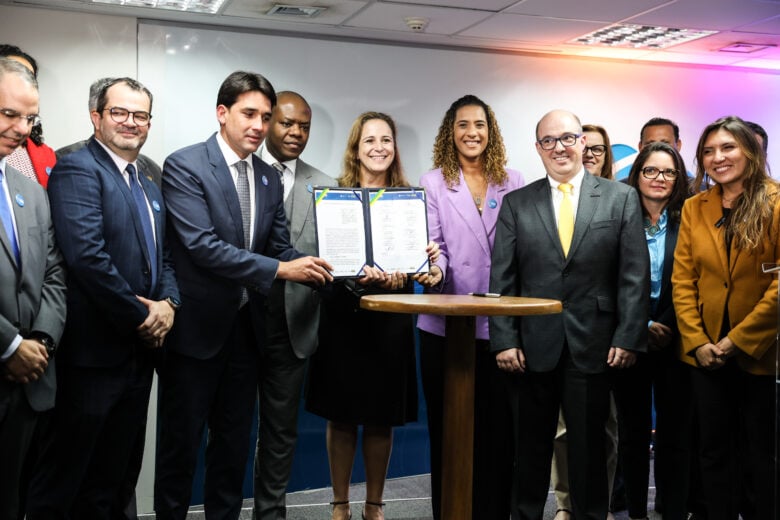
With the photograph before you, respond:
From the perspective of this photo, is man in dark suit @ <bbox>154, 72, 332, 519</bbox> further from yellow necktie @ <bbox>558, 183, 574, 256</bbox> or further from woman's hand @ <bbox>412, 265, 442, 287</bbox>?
yellow necktie @ <bbox>558, 183, 574, 256</bbox>

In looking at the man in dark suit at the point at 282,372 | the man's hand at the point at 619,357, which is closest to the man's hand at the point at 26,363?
the man in dark suit at the point at 282,372

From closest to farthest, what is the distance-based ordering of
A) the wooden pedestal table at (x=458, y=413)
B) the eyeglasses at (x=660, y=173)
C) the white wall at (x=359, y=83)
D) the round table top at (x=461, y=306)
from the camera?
1. the round table top at (x=461, y=306)
2. the wooden pedestal table at (x=458, y=413)
3. the eyeglasses at (x=660, y=173)
4. the white wall at (x=359, y=83)

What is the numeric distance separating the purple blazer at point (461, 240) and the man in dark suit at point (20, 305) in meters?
1.83

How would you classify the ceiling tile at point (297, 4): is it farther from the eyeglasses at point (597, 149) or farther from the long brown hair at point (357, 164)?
the eyeglasses at point (597, 149)

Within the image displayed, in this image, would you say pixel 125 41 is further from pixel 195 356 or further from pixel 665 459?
pixel 665 459

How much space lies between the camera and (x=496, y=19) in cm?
489

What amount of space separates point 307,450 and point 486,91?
2.67 metres

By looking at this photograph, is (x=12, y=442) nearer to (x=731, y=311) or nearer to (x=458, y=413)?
(x=458, y=413)

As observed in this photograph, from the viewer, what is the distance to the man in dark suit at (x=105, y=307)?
123 inches

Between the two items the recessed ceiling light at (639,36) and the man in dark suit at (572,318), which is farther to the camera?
the recessed ceiling light at (639,36)

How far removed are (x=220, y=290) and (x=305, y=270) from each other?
1.21 feet

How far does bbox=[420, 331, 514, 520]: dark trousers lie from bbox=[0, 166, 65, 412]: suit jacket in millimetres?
1797

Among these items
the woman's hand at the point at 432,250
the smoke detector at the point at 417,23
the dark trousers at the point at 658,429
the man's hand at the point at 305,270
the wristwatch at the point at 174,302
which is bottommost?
the dark trousers at the point at 658,429

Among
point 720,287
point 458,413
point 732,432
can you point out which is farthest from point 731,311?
point 458,413
